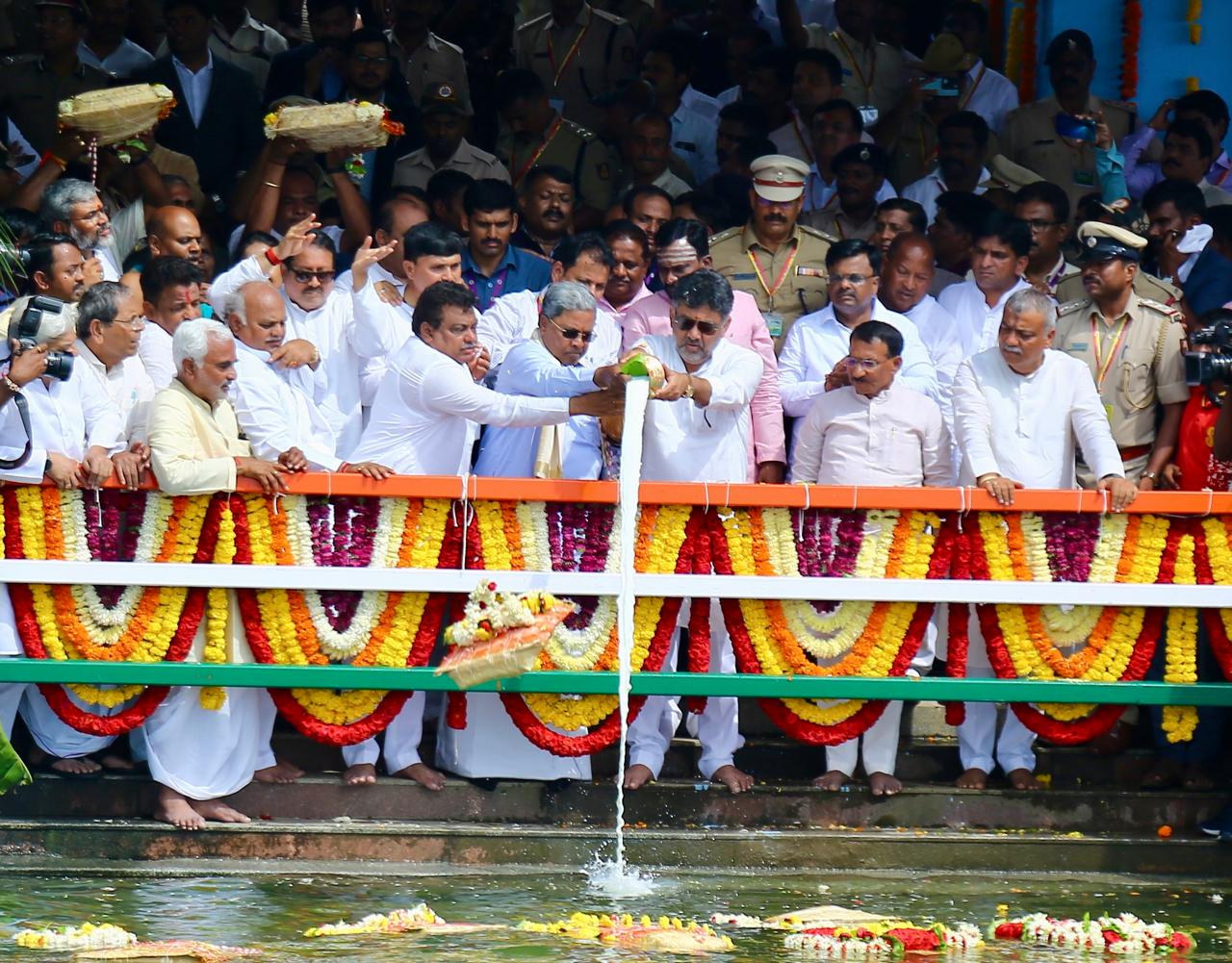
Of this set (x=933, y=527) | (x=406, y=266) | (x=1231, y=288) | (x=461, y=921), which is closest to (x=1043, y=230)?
(x=1231, y=288)

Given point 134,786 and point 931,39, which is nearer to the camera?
point 134,786

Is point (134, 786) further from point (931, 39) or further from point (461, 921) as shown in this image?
point (931, 39)

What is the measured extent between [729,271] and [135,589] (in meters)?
3.21

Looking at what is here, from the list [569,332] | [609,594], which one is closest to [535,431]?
[569,332]

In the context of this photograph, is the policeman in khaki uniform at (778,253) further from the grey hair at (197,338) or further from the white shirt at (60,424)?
the white shirt at (60,424)

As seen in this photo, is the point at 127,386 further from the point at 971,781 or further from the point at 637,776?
the point at 971,781

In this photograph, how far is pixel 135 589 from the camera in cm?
786

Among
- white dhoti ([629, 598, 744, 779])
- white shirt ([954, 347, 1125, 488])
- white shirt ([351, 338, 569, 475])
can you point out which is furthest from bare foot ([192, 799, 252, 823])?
white shirt ([954, 347, 1125, 488])

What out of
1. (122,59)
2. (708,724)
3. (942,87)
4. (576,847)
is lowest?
(576,847)

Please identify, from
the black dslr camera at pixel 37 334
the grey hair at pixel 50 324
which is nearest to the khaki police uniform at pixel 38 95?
the grey hair at pixel 50 324

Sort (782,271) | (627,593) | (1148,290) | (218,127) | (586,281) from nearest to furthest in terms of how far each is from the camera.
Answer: (627,593), (586,281), (1148,290), (782,271), (218,127)

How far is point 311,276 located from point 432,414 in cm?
99

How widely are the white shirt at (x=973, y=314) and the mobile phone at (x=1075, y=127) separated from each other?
1.66 metres

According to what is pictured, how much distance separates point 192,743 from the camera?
26.1 ft
